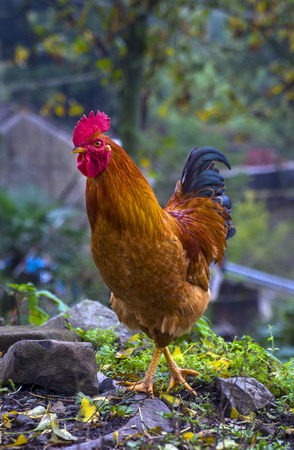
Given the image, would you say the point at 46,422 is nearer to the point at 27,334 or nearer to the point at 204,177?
the point at 27,334

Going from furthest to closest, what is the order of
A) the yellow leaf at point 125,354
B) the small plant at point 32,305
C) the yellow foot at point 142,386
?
the small plant at point 32,305
the yellow leaf at point 125,354
the yellow foot at point 142,386

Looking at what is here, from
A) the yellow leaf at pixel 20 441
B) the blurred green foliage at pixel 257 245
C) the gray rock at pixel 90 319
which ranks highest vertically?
the blurred green foliage at pixel 257 245

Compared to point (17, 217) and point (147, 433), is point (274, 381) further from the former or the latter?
point (17, 217)

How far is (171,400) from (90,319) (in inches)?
49.7

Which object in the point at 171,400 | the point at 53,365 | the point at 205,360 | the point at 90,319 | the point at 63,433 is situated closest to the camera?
the point at 63,433

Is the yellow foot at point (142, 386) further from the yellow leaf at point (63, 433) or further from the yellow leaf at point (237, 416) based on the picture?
the yellow leaf at point (63, 433)

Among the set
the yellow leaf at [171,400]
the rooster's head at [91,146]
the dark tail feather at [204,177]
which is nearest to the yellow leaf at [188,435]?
the yellow leaf at [171,400]

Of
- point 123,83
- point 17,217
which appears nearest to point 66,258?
point 17,217

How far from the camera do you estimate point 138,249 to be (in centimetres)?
267

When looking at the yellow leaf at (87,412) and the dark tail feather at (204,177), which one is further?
the dark tail feather at (204,177)

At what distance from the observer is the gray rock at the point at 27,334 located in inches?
121

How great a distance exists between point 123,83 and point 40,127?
7.69m

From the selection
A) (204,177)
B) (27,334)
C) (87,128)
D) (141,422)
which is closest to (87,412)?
(141,422)

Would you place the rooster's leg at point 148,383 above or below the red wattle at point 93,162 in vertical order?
below
